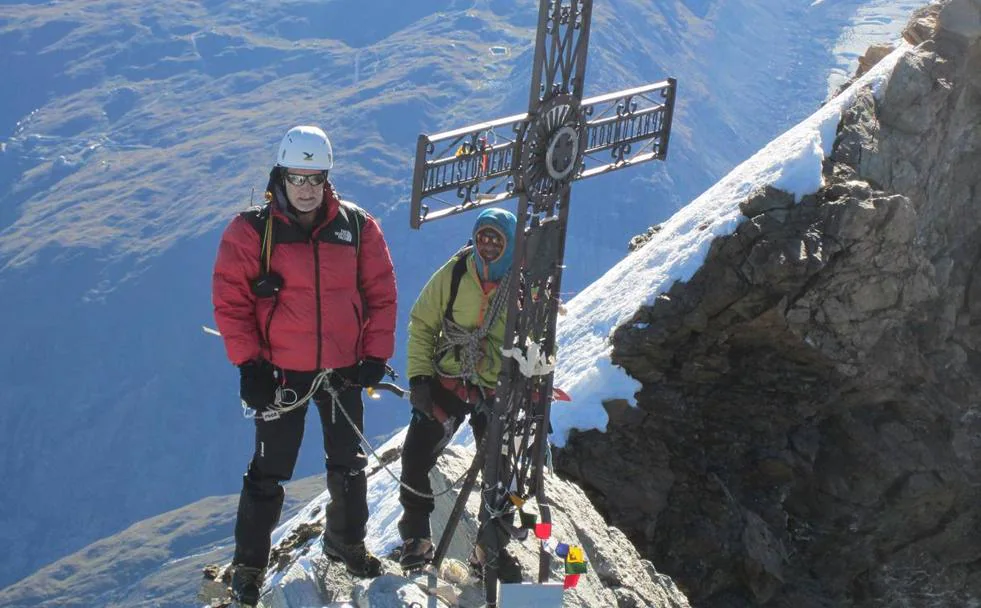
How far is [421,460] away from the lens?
912 cm

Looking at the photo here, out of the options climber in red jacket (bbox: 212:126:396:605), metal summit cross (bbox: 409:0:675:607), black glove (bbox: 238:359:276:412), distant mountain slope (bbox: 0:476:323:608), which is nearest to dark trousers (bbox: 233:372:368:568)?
climber in red jacket (bbox: 212:126:396:605)

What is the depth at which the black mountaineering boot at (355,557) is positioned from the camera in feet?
28.4

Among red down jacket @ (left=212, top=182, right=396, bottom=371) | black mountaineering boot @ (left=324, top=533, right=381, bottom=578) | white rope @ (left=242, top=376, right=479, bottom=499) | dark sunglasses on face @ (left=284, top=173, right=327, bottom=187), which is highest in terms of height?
dark sunglasses on face @ (left=284, top=173, right=327, bottom=187)

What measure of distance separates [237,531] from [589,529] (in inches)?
134

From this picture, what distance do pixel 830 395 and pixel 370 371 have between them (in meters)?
9.01

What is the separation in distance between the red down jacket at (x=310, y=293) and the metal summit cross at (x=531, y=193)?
0.70 metres

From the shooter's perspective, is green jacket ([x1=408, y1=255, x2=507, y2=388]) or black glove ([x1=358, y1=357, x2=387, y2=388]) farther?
green jacket ([x1=408, y1=255, x2=507, y2=388])

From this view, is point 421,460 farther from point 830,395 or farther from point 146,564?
point 146,564

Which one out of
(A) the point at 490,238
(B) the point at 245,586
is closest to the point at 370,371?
(A) the point at 490,238

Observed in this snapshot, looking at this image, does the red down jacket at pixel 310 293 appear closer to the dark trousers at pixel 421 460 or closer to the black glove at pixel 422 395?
the black glove at pixel 422 395

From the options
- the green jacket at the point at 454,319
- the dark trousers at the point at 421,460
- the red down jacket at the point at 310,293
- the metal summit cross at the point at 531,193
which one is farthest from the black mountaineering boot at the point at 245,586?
the green jacket at the point at 454,319

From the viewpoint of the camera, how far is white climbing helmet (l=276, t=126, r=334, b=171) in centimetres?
775

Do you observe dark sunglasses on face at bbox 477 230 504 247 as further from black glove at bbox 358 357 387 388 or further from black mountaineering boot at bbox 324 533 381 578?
black mountaineering boot at bbox 324 533 381 578

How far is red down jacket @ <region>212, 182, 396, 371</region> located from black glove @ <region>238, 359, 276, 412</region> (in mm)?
83
